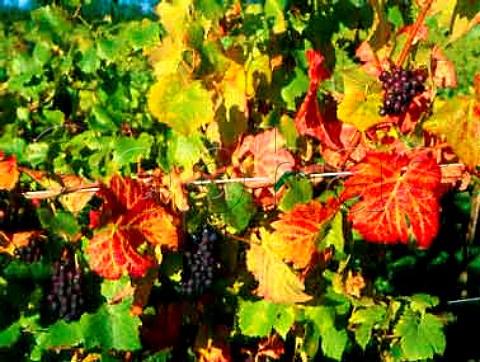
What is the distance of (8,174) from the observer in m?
1.80

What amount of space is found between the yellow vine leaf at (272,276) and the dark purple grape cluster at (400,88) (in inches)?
16.6

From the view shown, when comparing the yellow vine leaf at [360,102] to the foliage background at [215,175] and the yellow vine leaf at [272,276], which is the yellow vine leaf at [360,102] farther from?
the yellow vine leaf at [272,276]

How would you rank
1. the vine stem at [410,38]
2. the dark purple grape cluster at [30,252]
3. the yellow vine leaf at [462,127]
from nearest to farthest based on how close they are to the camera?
the yellow vine leaf at [462,127] → the vine stem at [410,38] → the dark purple grape cluster at [30,252]

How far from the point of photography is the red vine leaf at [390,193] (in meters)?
1.68

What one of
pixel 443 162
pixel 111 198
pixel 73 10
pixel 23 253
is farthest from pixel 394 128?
pixel 73 10

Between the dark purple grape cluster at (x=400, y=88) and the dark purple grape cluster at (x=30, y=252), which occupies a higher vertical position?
the dark purple grape cluster at (x=400, y=88)

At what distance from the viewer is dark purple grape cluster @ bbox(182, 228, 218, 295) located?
1.81m

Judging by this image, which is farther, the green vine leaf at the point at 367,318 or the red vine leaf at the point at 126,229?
the green vine leaf at the point at 367,318

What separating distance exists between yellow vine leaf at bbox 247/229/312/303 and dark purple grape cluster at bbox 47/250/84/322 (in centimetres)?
41

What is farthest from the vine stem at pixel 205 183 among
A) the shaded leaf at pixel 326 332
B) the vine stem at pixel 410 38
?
the shaded leaf at pixel 326 332

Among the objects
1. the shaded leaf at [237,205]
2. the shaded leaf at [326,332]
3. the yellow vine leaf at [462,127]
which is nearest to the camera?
the yellow vine leaf at [462,127]

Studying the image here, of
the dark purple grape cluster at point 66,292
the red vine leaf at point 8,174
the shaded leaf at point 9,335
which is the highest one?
the red vine leaf at point 8,174

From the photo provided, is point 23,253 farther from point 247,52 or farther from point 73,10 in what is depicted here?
point 73,10

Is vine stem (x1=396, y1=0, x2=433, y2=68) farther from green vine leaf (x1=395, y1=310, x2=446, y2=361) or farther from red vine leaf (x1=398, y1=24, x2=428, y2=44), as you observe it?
green vine leaf (x1=395, y1=310, x2=446, y2=361)
